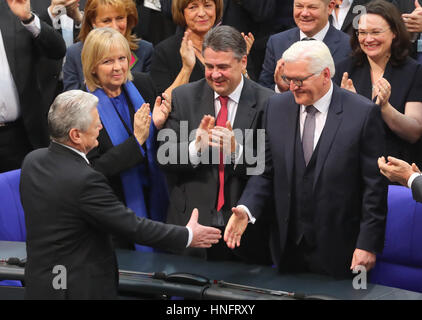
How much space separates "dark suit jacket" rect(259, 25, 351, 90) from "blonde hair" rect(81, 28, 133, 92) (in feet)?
3.31

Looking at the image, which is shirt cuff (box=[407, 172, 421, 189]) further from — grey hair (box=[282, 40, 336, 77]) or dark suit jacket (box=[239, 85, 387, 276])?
grey hair (box=[282, 40, 336, 77])

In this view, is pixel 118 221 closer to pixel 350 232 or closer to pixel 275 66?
pixel 350 232

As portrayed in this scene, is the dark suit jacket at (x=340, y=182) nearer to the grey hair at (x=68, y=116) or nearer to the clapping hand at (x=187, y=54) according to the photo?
the grey hair at (x=68, y=116)

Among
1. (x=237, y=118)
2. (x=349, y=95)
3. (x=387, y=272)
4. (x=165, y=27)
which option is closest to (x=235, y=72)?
(x=237, y=118)

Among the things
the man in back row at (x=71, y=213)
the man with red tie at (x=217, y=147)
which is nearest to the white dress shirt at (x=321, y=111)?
the man with red tie at (x=217, y=147)

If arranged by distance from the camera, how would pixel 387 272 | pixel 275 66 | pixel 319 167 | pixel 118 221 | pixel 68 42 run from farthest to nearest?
1. pixel 68 42
2. pixel 275 66
3. pixel 387 272
4. pixel 319 167
5. pixel 118 221

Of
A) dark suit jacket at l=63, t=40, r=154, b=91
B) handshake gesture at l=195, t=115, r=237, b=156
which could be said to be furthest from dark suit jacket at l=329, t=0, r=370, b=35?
dark suit jacket at l=63, t=40, r=154, b=91

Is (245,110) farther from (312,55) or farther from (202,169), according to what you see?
(312,55)

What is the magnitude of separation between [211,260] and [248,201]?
468 mm

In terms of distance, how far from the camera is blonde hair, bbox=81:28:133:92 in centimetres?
413

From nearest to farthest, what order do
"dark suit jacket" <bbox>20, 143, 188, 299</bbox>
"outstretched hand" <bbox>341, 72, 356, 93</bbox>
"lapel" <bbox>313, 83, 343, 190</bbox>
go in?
"dark suit jacket" <bbox>20, 143, 188, 299</bbox>, "lapel" <bbox>313, 83, 343, 190</bbox>, "outstretched hand" <bbox>341, 72, 356, 93</bbox>

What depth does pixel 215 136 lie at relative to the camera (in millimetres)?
3605

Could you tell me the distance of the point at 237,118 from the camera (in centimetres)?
386
